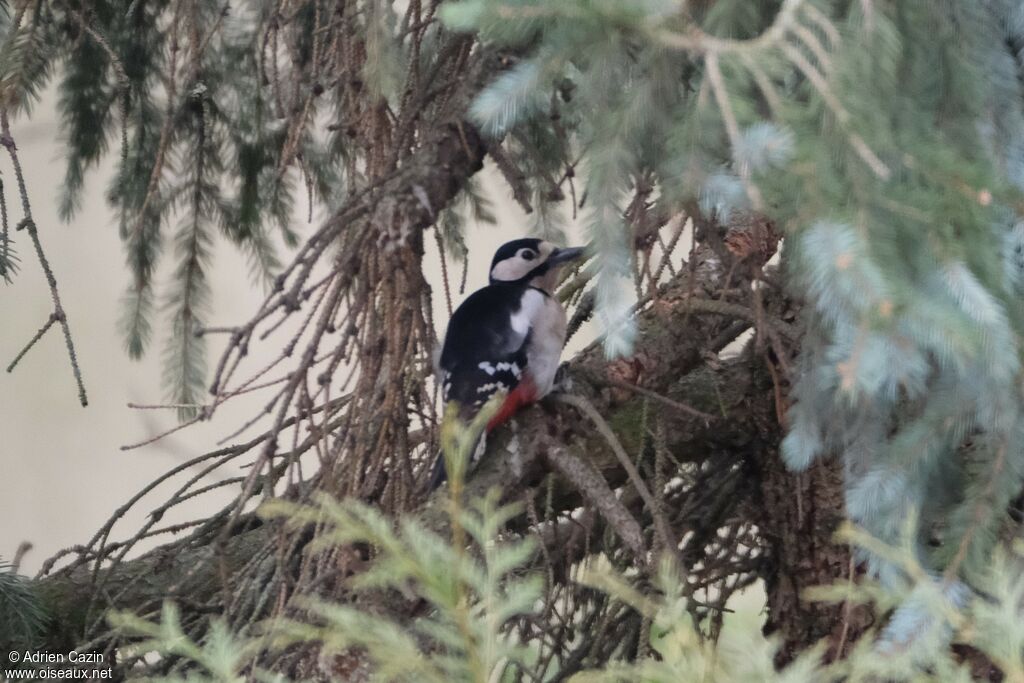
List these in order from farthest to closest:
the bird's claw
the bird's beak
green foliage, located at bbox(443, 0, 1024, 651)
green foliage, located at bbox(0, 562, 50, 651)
Answer: 1. the bird's beak
2. the bird's claw
3. green foliage, located at bbox(0, 562, 50, 651)
4. green foliage, located at bbox(443, 0, 1024, 651)

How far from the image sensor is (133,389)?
4.76m

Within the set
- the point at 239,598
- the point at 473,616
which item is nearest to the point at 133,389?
the point at 239,598

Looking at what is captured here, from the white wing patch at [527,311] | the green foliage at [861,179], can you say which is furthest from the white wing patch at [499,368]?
the green foliage at [861,179]

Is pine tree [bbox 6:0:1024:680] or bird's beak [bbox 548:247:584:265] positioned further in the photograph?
bird's beak [bbox 548:247:584:265]

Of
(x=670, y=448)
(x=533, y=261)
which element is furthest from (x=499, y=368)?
(x=533, y=261)

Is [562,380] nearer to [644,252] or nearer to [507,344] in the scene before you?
[507,344]

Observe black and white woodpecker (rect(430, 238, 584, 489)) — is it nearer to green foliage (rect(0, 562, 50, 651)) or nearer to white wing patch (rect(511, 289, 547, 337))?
white wing patch (rect(511, 289, 547, 337))

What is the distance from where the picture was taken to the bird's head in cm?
267

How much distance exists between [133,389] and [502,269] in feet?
8.17

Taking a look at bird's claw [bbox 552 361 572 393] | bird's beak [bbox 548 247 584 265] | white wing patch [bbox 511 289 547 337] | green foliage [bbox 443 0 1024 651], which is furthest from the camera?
bird's beak [bbox 548 247 584 265]

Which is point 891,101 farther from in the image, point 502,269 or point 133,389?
point 133,389

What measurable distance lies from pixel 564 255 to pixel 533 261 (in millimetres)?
155

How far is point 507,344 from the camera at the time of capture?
2.39 metres

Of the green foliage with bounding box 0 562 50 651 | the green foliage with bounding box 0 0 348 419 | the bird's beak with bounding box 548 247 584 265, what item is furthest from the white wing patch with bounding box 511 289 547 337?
the green foliage with bounding box 0 562 50 651
